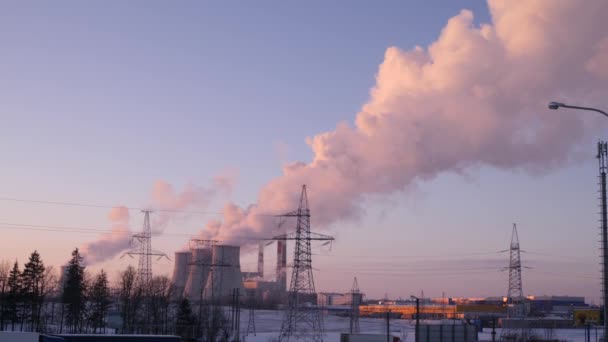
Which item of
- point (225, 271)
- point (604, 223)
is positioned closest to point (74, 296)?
point (225, 271)

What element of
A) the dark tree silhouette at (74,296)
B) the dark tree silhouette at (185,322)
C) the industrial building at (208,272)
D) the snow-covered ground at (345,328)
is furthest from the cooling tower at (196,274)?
the dark tree silhouette at (185,322)

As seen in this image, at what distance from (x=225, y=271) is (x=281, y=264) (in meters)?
48.2

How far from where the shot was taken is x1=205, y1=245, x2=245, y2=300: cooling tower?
4033 inches

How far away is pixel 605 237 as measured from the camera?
2795 centimetres

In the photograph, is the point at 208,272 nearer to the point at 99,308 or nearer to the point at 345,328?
the point at 345,328

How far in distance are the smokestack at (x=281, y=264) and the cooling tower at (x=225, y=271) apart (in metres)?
23.5

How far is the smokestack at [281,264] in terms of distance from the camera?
149887 millimetres

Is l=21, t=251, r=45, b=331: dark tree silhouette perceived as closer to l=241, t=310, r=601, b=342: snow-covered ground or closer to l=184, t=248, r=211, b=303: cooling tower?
l=241, t=310, r=601, b=342: snow-covered ground

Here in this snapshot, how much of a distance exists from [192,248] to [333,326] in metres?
26.0

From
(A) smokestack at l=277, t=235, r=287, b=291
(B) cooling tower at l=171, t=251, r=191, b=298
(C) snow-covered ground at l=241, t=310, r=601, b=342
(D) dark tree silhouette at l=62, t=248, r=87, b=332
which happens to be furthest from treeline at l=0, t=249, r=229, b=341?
(A) smokestack at l=277, t=235, r=287, b=291

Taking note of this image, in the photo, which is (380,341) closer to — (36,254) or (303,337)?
(303,337)

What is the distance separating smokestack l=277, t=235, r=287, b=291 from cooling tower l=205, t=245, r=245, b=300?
2351 centimetres

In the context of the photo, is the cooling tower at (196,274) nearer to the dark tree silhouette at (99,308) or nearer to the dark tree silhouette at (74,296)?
the dark tree silhouette at (99,308)

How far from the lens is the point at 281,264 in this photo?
16125cm
